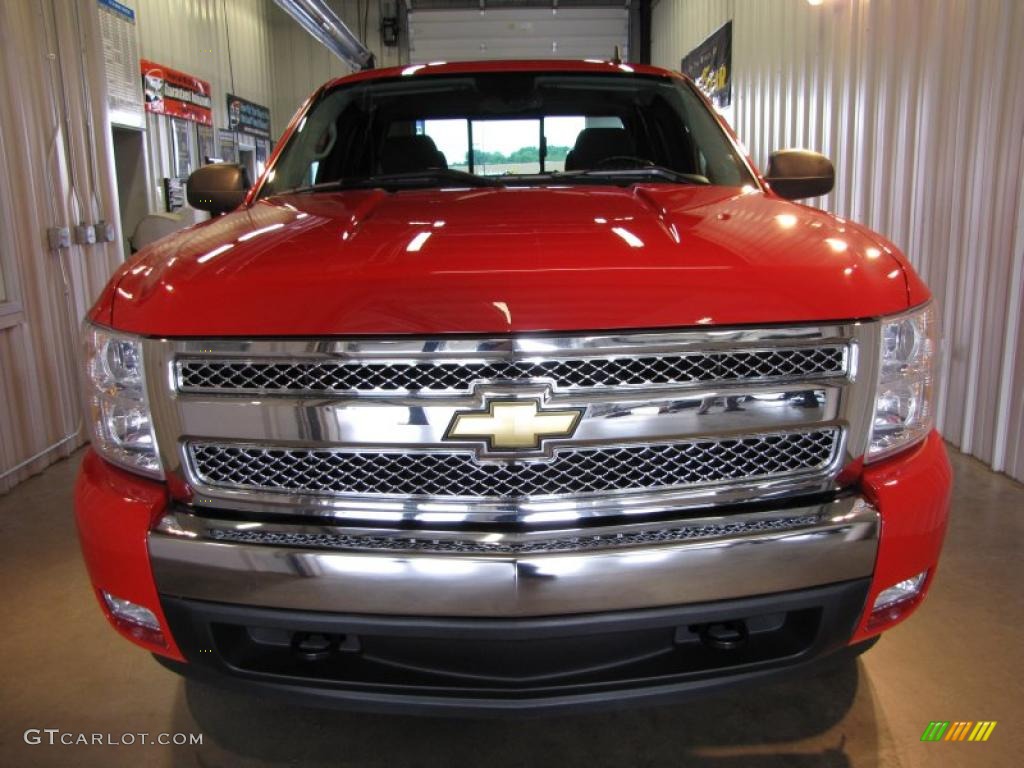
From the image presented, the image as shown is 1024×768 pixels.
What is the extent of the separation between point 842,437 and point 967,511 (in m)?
2.25

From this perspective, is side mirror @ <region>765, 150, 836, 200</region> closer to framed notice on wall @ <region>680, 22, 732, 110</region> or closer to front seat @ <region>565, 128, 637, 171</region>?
front seat @ <region>565, 128, 637, 171</region>

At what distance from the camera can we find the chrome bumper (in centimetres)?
135

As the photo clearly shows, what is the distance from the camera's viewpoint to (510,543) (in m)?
1.37

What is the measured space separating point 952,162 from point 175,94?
7974 mm

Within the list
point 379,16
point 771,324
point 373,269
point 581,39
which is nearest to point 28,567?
point 373,269

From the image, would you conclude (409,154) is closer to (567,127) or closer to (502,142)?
(502,142)

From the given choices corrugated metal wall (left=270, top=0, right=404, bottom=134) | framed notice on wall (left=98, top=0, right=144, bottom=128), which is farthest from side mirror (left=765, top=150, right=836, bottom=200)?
corrugated metal wall (left=270, top=0, right=404, bottom=134)

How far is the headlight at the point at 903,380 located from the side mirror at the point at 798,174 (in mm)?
1130

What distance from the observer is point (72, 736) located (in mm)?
1987

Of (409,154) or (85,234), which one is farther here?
(85,234)

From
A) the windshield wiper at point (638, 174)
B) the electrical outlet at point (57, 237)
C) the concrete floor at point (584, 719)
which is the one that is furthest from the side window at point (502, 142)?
the electrical outlet at point (57, 237)

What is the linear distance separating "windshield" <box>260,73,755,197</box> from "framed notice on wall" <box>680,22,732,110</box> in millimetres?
5354

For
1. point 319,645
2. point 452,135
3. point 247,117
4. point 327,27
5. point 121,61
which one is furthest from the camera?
point 247,117

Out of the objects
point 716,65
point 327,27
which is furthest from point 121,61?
point 716,65
